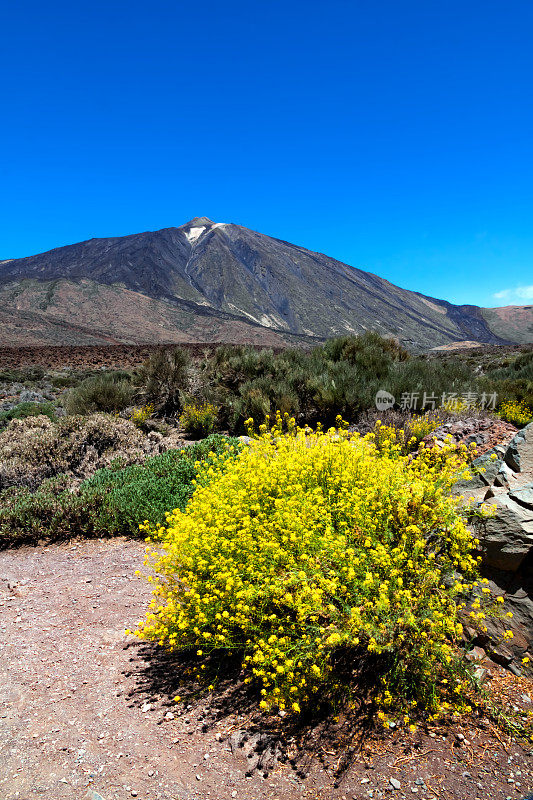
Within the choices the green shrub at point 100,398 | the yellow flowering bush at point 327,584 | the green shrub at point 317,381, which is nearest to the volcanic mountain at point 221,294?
the green shrub at point 317,381

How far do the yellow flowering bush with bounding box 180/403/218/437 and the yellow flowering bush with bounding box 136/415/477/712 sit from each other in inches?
260

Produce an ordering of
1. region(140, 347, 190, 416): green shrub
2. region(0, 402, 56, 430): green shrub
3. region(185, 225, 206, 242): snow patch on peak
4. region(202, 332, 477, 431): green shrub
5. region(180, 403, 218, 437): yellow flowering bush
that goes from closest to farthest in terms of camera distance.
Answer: region(202, 332, 477, 431): green shrub
region(180, 403, 218, 437): yellow flowering bush
region(0, 402, 56, 430): green shrub
region(140, 347, 190, 416): green shrub
region(185, 225, 206, 242): snow patch on peak

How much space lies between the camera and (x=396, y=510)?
333 centimetres

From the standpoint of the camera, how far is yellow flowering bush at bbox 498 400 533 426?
8.62 m

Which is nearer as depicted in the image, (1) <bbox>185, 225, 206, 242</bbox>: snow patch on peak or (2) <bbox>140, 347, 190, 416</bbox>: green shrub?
(2) <bbox>140, 347, 190, 416</bbox>: green shrub

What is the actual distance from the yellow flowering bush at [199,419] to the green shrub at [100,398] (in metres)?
1.90

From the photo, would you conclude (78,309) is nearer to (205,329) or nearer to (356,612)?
(205,329)

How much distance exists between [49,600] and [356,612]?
343 centimetres

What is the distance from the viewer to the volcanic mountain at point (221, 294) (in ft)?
278

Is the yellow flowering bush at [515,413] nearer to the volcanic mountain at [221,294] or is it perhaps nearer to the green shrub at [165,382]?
the green shrub at [165,382]

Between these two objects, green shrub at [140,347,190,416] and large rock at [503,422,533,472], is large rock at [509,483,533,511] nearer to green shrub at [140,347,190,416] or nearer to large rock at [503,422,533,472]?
large rock at [503,422,533,472]

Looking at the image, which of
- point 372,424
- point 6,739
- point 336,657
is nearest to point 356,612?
point 336,657

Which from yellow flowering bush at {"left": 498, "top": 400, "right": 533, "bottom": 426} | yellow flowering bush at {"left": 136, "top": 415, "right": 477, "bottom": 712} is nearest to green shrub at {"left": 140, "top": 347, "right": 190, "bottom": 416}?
yellow flowering bush at {"left": 498, "top": 400, "right": 533, "bottom": 426}

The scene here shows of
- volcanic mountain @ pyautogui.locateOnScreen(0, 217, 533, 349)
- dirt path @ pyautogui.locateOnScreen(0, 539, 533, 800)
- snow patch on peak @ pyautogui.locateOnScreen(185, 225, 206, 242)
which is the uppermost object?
snow patch on peak @ pyautogui.locateOnScreen(185, 225, 206, 242)
